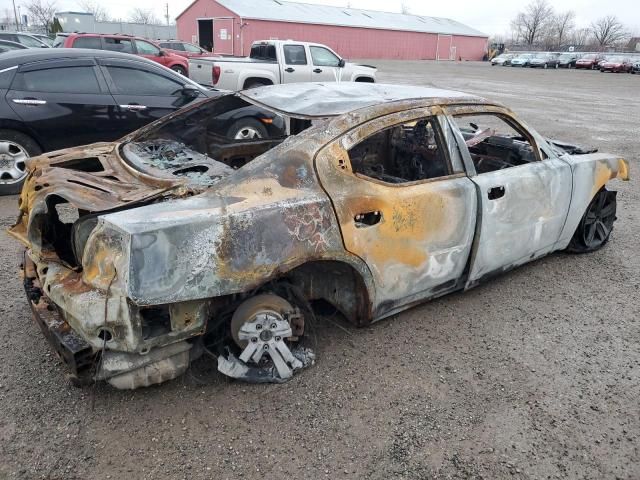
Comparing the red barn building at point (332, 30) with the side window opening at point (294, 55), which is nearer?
the side window opening at point (294, 55)

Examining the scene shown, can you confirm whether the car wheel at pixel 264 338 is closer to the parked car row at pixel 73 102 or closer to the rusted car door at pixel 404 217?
the rusted car door at pixel 404 217

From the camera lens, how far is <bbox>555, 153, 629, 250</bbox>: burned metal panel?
4094 millimetres

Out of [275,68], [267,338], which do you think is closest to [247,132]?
[267,338]

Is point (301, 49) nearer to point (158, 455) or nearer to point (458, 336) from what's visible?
point (458, 336)

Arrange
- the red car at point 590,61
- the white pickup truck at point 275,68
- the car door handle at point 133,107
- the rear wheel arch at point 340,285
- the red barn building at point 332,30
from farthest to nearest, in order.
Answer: the red car at point 590,61, the red barn building at point 332,30, the white pickup truck at point 275,68, the car door handle at point 133,107, the rear wheel arch at point 340,285

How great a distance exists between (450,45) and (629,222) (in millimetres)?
52812

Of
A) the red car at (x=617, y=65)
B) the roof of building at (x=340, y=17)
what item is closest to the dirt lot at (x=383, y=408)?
the roof of building at (x=340, y=17)

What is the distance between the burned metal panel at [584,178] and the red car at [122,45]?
12.4m

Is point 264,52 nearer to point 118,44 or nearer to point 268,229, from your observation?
point 118,44

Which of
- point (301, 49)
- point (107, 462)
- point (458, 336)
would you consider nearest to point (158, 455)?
point (107, 462)

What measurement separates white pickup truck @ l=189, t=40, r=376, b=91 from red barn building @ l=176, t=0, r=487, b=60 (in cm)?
2352

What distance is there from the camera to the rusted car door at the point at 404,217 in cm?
282

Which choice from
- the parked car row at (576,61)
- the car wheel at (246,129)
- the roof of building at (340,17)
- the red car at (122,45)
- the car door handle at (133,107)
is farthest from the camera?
the roof of building at (340,17)

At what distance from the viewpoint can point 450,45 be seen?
53.5 meters
